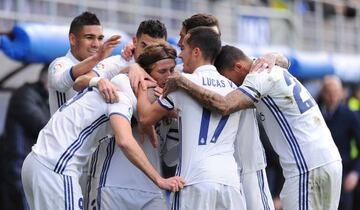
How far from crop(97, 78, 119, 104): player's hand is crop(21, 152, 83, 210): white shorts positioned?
0.63m

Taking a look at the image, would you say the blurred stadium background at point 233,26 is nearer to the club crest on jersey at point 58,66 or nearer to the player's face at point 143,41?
the club crest on jersey at point 58,66

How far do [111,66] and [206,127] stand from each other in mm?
1284

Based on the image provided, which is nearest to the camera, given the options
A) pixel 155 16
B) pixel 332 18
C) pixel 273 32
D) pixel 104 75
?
pixel 104 75

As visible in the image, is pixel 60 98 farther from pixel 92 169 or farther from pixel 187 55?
pixel 187 55

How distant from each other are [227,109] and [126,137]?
0.73m

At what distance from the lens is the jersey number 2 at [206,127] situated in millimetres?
7504

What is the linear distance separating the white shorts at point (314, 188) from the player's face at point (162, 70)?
3.92 ft

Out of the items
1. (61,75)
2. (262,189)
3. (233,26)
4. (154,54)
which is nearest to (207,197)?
(262,189)

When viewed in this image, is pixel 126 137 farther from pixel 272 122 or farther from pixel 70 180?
pixel 272 122

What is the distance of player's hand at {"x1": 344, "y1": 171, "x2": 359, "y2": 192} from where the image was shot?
43.9 ft

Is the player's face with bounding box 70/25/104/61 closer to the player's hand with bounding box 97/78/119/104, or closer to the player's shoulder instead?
the player's shoulder

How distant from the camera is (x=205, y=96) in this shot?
24.6 ft

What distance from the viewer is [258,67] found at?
789 centimetres

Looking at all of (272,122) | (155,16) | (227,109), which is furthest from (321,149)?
(155,16)
